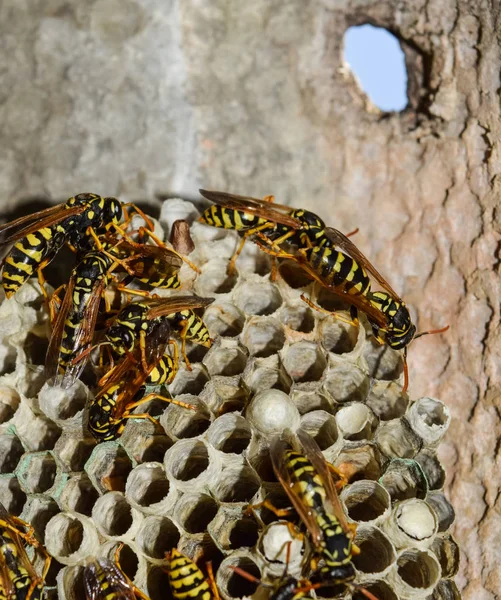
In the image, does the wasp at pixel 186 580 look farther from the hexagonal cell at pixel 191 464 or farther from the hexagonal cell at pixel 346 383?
the hexagonal cell at pixel 346 383

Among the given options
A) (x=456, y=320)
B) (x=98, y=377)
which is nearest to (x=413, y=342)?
(x=456, y=320)

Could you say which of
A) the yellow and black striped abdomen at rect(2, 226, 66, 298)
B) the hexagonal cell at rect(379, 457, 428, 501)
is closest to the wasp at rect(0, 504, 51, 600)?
the yellow and black striped abdomen at rect(2, 226, 66, 298)

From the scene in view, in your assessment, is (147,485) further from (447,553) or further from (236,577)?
(447,553)

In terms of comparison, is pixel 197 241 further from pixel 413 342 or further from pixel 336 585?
pixel 336 585

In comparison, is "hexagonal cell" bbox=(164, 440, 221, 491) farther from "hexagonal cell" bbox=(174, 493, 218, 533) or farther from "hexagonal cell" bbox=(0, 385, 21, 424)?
"hexagonal cell" bbox=(0, 385, 21, 424)

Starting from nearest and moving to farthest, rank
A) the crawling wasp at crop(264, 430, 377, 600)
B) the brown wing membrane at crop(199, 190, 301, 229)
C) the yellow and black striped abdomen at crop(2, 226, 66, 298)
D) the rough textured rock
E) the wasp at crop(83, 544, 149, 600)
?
1. the crawling wasp at crop(264, 430, 377, 600)
2. the wasp at crop(83, 544, 149, 600)
3. the yellow and black striped abdomen at crop(2, 226, 66, 298)
4. the brown wing membrane at crop(199, 190, 301, 229)
5. the rough textured rock

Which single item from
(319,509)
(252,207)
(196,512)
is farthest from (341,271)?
Answer: (196,512)

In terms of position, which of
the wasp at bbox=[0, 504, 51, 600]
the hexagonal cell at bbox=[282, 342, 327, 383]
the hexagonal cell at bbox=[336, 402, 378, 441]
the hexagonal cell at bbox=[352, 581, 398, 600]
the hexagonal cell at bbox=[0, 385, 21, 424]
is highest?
the hexagonal cell at bbox=[282, 342, 327, 383]
